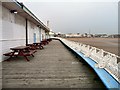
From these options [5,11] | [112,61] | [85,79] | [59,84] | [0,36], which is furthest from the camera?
[5,11]

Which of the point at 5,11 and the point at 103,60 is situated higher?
Answer: the point at 5,11

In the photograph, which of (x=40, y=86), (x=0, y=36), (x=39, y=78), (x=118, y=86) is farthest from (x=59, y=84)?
(x=0, y=36)

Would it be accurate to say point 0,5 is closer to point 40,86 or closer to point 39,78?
point 39,78

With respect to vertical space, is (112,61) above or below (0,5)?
below

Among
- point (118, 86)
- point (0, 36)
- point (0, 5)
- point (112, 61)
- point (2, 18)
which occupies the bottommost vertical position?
point (118, 86)

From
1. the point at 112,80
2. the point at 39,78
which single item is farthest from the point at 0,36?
the point at 112,80

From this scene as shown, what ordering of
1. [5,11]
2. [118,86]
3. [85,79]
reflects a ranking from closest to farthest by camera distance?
[118,86], [85,79], [5,11]

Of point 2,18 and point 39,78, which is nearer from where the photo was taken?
point 39,78

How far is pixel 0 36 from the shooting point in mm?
9297

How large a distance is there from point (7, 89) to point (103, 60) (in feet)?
9.11

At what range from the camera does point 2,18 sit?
964 centimetres

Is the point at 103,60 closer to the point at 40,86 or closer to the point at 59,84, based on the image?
the point at 59,84

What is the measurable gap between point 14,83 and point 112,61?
2763mm

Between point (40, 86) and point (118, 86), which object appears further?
point (40, 86)
